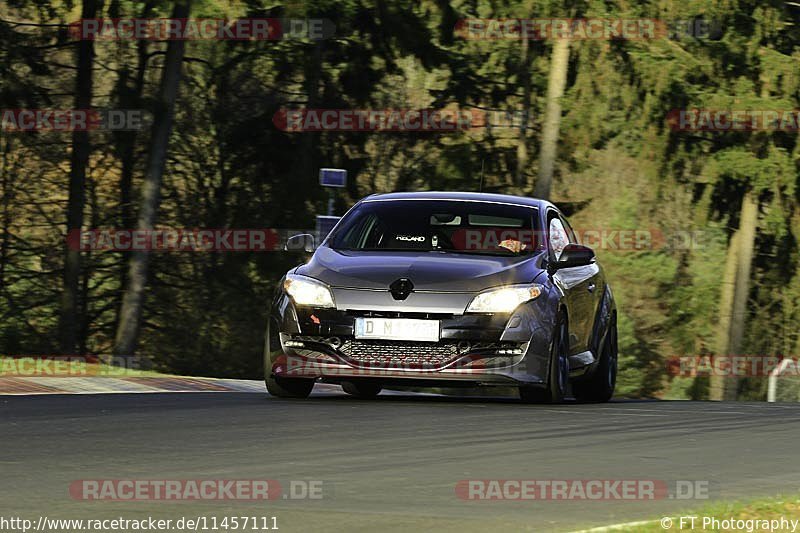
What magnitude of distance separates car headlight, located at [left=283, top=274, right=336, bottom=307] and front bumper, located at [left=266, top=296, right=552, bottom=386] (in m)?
0.05

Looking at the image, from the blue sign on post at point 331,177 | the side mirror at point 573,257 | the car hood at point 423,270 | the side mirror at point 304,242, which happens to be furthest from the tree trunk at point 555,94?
the car hood at point 423,270

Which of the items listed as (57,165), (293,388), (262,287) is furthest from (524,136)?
(293,388)

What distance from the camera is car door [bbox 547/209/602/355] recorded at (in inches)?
549

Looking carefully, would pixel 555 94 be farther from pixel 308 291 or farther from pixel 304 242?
pixel 308 291

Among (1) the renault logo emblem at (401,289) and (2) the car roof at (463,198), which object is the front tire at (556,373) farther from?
(2) the car roof at (463,198)

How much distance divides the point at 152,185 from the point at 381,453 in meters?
22.6

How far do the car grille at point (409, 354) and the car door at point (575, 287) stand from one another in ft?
4.56

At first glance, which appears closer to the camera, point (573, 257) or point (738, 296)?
point (573, 257)

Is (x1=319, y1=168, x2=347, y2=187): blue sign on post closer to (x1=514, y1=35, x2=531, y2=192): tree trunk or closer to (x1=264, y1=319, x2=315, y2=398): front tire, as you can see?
(x1=264, y1=319, x2=315, y2=398): front tire

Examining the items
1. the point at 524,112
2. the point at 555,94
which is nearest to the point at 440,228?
the point at 555,94

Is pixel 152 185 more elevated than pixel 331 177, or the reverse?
pixel 331 177

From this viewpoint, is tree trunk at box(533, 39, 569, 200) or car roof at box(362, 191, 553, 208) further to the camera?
tree trunk at box(533, 39, 569, 200)

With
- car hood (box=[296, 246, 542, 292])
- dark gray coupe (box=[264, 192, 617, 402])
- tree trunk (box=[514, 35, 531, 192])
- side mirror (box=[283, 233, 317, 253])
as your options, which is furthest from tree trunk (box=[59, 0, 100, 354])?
car hood (box=[296, 246, 542, 292])

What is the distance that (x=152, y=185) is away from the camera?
103 feet
